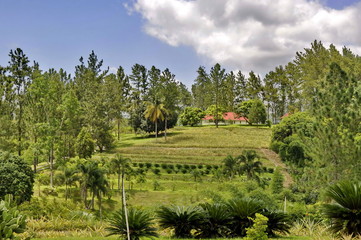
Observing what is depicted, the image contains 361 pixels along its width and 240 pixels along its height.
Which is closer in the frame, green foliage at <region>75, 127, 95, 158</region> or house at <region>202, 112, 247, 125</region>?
green foliage at <region>75, 127, 95, 158</region>

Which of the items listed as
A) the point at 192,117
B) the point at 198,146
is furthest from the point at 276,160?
the point at 192,117

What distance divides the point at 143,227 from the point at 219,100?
6845 cm

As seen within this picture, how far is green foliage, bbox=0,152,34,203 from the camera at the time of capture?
21906mm

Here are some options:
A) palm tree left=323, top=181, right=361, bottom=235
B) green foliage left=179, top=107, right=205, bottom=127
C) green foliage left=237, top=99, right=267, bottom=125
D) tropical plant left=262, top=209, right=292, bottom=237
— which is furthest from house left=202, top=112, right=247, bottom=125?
palm tree left=323, top=181, right=361, bottom=235

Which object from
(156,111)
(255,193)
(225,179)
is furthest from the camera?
(156,111)

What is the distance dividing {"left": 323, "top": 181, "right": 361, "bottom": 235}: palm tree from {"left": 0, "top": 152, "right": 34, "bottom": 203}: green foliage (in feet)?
64.5

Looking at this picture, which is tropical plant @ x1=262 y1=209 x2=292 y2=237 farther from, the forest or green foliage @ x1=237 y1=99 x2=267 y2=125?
green foliage @ x1=237 y1=99 x2=267 y2=125

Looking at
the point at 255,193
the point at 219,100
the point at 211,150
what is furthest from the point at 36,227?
the point at 219,100

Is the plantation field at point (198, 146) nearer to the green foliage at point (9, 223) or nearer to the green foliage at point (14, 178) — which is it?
the green foliage at point (14, 178)

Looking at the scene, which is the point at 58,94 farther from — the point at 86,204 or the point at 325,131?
the point at 325,131

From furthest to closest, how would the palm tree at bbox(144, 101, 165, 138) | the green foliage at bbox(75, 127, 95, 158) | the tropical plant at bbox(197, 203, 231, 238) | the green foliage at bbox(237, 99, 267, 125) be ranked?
the green foliage at bbox(237, 99, 267, 125) < the palm tree at bbox(144, 101, 165, 138) < the green foliage at bbox(75, 127, 95, 158) < the tropical plant at bbox(197, 203, 231, 238)

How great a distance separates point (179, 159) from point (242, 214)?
3476 cm

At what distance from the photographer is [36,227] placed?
11625mm

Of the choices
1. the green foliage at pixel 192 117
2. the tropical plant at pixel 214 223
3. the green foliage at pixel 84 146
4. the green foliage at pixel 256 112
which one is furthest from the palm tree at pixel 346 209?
the green foliage at pixel 192 117
